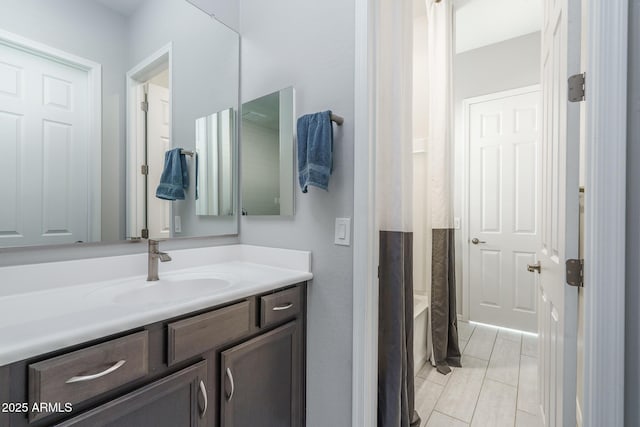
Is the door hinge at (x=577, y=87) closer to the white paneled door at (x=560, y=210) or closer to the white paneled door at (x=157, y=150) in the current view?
the white paneled door at (x=560, y=210)

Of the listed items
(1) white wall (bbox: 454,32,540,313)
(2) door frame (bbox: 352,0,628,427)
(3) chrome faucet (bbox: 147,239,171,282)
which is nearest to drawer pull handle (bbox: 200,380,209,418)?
(3) chrome faucet (bbox: 147,239,171,282)

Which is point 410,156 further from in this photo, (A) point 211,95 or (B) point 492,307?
(B) point 492,307

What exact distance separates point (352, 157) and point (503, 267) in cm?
247

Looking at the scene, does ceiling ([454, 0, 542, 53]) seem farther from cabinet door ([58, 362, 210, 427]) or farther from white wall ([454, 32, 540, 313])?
cabinet door ([58, 362, 210, 427])

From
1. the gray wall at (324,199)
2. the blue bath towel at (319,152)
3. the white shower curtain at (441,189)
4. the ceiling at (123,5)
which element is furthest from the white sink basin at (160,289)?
the white shower curtain at (441,189)

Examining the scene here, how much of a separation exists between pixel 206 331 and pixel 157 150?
2.92 ft

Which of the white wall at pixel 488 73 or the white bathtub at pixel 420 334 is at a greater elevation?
the white wall at pixel 488 73

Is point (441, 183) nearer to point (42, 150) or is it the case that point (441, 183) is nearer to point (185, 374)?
point (185, 374)

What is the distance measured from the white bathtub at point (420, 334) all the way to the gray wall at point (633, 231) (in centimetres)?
124

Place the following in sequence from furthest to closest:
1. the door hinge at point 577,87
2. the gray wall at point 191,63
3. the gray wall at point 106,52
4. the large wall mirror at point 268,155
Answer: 1. the large wall mirror at point 268,155
2. the gray wall at point 191,63
3. the gray wall at point 106,52
4. the door hinge at point 577,87

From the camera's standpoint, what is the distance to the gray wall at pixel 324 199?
1251 mm

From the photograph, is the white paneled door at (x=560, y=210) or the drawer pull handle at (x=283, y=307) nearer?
the white paneled door at (x=560, y=210)

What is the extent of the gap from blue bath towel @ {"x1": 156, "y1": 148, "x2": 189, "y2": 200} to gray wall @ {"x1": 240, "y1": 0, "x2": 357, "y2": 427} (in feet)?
1.67

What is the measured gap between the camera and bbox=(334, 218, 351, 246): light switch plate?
1.25m
